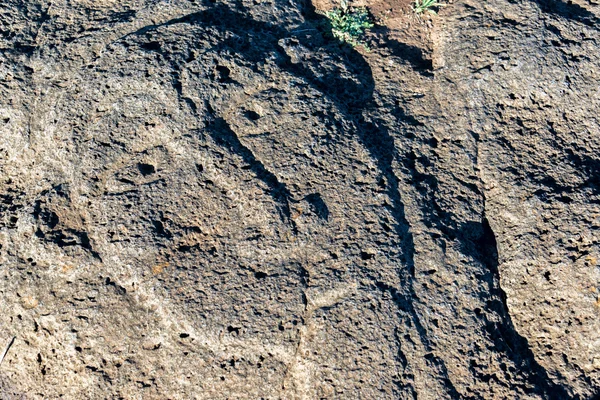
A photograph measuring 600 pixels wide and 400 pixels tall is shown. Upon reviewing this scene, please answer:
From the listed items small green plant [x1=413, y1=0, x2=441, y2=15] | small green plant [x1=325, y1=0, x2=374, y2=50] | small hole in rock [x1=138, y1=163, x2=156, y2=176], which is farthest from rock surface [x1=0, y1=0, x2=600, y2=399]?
small green plant [x1=413, y1=0, x2=441, y2=15]

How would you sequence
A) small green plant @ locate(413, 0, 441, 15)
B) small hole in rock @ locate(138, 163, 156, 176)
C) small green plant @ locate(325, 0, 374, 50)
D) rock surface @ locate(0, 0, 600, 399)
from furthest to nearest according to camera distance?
small green plant @ locate(413, 0, 441, 15), small green plant @ locate(325, 0, 374, 50), small hole in rock @ locate(138, 163, 156, 176), rock surface @ locate(0, 0, 600, 399)

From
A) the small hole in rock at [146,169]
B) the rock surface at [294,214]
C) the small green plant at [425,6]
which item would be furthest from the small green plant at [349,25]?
the small hole in rock at [146,169]

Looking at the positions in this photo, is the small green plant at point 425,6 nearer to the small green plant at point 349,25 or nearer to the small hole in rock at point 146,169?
the small green plant at point 349,25

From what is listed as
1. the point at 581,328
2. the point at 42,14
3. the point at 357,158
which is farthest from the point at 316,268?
the point at 42,14

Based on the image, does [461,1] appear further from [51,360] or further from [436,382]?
[51,360]

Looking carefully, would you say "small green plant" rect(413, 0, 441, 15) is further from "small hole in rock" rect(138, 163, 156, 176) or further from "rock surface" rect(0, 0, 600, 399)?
"small hole in rock" rect(138, 163, 156, 176)

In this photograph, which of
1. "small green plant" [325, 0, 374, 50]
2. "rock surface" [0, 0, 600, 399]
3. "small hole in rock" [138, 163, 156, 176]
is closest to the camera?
"rock surface" [0, 0, 600, 399]

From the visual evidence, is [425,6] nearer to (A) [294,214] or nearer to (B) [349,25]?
(B) [349,25]
